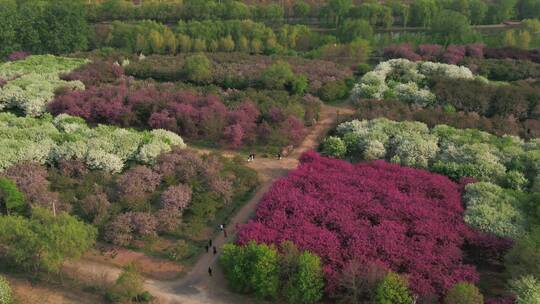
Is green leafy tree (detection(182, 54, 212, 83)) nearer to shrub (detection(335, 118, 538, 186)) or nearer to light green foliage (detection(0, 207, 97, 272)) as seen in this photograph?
shrub (detection(335, 118, 538, 186))

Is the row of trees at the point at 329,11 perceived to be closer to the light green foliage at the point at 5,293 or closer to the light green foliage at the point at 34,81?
the light green foliage at the point at 34,81

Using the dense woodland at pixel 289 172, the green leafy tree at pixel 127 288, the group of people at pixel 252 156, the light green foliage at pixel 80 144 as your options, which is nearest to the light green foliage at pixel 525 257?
the dense woodland at pixel 289 172

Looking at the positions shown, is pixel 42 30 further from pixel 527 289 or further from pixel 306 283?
pixel 527 289

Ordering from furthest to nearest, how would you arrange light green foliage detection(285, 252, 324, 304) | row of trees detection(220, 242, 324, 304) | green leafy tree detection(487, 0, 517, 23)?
green leafy tree detection(487, 0, 517, 23), row of trees detection(220, 242, 324, 304), light green foliage detection(285, 252, 324, 304)

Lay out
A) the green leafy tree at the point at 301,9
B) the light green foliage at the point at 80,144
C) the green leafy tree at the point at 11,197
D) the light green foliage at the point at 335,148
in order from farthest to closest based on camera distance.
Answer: the green leafy tree at the point at 301,9, the light green foliage at the point at 335,148, the light green foliage at the point at 80,144, the green leafy tree at the point at 11,197

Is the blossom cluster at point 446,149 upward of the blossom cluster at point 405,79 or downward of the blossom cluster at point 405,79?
downward

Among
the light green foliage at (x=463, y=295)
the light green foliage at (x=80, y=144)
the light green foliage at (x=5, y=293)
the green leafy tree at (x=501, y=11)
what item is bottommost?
the light green foliage at (x=5, y=293)

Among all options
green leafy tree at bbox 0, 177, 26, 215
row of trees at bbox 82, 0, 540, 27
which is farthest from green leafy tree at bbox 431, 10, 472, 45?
green leafy tree at bbox 0, 177, 26, 215

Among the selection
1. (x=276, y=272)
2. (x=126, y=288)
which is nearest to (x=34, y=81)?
(x=126, y=288)
